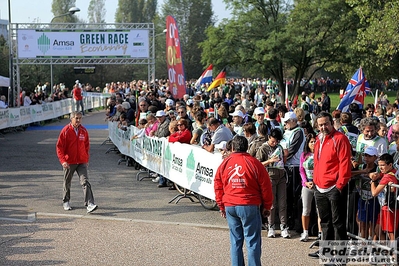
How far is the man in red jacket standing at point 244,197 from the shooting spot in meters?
7.28

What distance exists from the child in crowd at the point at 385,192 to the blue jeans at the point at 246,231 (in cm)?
198

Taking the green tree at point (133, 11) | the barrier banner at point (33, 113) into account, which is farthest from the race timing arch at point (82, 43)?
the green tree at point (133, 11)

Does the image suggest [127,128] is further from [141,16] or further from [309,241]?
[141,16]

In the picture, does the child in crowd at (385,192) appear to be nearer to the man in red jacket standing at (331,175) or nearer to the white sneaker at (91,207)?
the man in red jacket standing at (331,175)

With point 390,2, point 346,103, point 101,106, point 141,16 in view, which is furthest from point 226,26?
point 141,16

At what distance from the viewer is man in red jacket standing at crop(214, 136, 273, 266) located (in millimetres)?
7281

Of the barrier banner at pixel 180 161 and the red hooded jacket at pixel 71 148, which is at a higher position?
the red hooded jacket at pixel 71 148

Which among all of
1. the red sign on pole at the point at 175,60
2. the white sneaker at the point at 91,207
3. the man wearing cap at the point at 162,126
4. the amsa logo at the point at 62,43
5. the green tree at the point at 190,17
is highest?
the green tree at the point at 190,17

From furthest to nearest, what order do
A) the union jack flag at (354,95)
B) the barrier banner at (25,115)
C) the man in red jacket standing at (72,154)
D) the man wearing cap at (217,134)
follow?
the barrier banner at (25,115)
the union jack flag at (354,95)
the man in red jacket standing at (72,154)
the man wearing cap at (217,134)

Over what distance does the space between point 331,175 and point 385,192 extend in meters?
0.85

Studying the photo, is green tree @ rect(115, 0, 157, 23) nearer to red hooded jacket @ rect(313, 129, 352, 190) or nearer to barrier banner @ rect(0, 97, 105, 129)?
barrier banner @ rect(0, 97, 105, 129)

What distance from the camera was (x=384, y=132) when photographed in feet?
35.7

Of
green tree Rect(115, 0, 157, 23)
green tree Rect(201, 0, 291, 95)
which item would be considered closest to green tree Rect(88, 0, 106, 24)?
green tree Rect(115, 0, 157, 23)

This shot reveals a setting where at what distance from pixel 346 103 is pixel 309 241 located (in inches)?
243
